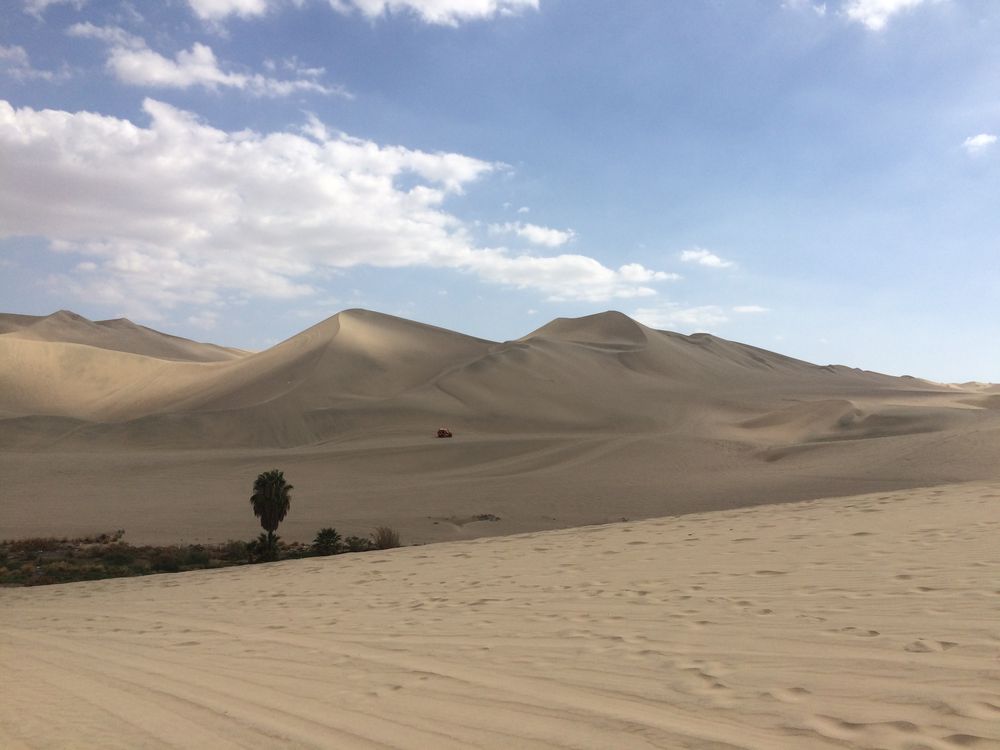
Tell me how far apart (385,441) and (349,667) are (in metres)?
34.4

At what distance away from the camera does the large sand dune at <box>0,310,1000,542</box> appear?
23.7 meters

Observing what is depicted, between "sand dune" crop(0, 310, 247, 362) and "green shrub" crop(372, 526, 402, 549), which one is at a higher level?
"sand dune" crop(0, 310, 247, 362)

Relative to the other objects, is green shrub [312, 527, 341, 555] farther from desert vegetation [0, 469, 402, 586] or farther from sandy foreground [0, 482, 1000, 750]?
sandy foreground [0, 482, 1000, 750]

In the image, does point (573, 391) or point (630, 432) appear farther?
point (573, 391)

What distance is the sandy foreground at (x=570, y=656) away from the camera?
3.77 meters

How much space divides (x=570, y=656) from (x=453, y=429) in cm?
4017

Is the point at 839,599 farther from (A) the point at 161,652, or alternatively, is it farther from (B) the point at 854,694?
(A) the point at 161,652

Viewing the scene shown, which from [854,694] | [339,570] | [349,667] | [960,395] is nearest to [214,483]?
[339,570]

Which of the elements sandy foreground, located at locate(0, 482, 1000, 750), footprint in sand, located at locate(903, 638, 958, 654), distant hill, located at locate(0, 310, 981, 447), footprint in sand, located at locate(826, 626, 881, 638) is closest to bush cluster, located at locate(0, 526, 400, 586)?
sandy foreground, located at locate(0, 482, 1000, 750)

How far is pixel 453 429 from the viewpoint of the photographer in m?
45.2

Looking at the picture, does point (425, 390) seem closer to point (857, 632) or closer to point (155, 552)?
point (155, 552)

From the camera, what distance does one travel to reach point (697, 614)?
6.15 m

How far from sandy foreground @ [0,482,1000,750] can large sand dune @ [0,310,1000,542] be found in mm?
10774

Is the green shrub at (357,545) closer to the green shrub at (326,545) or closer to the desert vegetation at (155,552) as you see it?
the desert vegetation at (155,552)
